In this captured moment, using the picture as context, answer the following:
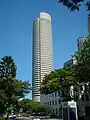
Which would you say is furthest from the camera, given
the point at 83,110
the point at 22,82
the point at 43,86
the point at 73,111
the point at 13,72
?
the point at 83,110

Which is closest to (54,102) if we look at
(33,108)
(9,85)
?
(33,108)

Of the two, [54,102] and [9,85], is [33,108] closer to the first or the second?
[54,102]

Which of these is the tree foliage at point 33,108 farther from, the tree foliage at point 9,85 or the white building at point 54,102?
the tree foliage at point 9,85

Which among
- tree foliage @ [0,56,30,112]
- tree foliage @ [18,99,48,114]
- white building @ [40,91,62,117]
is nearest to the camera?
tree foliage @ [0,56,30,112]

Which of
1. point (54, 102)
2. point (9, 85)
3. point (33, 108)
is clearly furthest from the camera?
point (33, 108)

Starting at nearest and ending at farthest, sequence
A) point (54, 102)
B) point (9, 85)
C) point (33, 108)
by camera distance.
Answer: point (9, 85) < point (54, 102) < point (33, 108)

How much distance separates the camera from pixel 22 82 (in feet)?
221

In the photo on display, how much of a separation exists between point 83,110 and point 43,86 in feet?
50.7

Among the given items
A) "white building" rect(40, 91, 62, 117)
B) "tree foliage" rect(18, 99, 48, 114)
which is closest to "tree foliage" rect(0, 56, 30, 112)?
"white building" rect(40, 91, 62, 117)

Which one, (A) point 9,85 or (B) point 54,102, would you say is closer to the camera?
(A) point 9,85

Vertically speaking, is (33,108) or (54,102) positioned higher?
(54,102)

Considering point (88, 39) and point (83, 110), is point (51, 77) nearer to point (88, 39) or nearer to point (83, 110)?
point (83, 110)

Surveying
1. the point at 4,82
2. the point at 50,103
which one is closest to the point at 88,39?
the point at 4,82

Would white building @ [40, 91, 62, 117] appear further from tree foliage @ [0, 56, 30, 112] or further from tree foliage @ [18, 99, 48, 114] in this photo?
tree foliage @ [0, 56, 30, 112]
